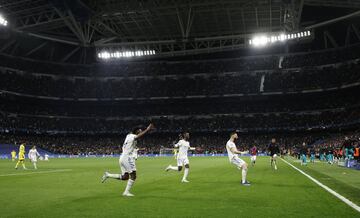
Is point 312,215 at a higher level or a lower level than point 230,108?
lower

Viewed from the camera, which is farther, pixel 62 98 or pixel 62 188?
pixel 62 98

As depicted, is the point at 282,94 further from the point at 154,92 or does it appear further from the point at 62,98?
the point at 62,98

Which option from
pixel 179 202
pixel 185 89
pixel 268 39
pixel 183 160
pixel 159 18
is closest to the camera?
pixel 179 202

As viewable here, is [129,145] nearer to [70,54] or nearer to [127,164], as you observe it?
[127,164]

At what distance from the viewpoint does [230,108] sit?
88.3 m

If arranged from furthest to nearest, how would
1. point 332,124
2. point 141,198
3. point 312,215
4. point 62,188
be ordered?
point 332,124, point 62,188, point 141,198, point 312,215

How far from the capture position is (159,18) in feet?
188

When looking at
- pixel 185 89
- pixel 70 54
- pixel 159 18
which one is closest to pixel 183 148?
pixel 159 18

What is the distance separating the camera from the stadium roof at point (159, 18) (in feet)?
160

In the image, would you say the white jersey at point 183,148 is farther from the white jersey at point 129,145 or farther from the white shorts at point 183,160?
the white jersey at point 129,145

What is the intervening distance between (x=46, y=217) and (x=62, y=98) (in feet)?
263

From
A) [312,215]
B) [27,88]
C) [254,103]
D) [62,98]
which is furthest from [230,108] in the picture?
[312,215]

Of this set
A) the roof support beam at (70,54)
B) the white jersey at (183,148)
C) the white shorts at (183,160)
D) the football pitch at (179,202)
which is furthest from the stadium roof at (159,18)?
the football pitch at (179,202)

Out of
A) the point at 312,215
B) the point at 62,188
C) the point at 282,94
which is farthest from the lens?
Answer: the point at 282,94
